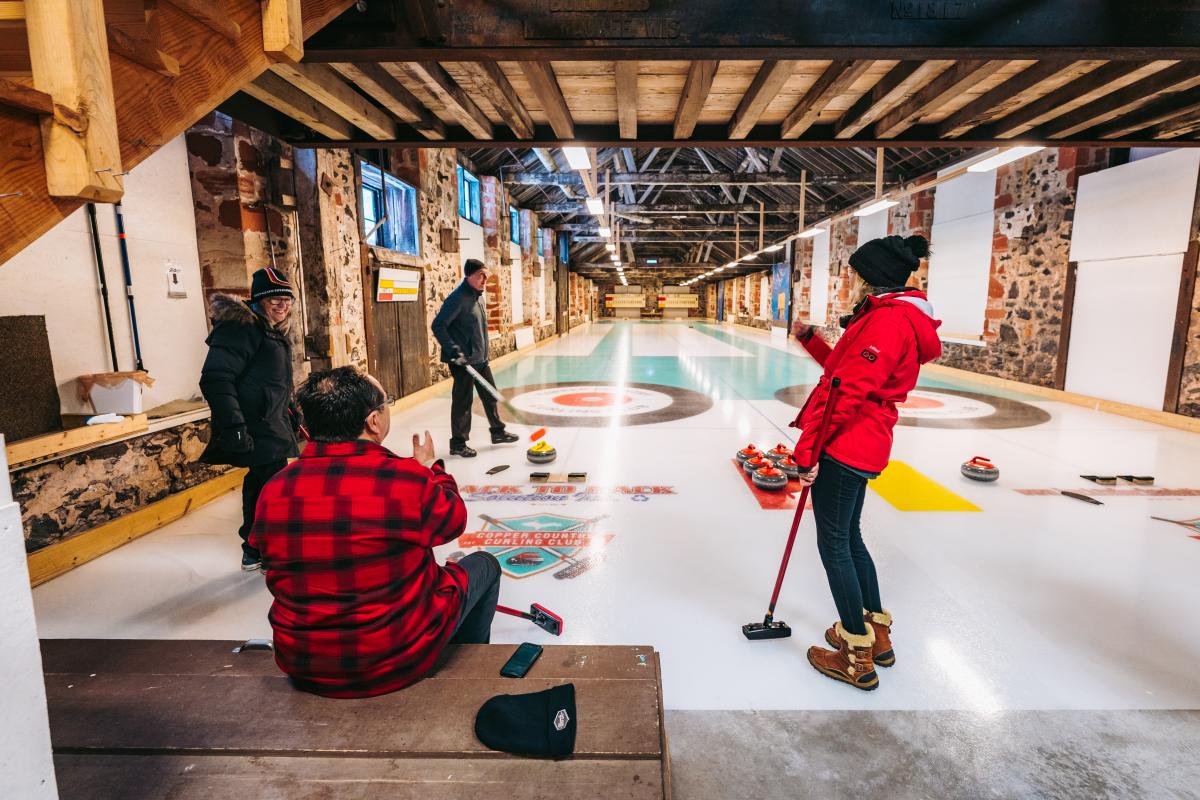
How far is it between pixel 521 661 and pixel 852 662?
1437 mm

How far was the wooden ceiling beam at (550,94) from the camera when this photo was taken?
334cm

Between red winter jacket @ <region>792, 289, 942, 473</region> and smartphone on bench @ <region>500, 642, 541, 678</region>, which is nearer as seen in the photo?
smartphone on bench @ <region>500, 642, 541, 678</region>

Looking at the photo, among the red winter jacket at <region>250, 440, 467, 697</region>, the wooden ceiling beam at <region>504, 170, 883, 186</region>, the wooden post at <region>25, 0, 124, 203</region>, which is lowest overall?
the red winter jacket at <region>250, 440, 467, 697</region>

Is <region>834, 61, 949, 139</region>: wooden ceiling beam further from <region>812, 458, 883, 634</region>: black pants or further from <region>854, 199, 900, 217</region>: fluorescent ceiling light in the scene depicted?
<region>854, 199, 900, 217</region>: fluorescent ceiling light

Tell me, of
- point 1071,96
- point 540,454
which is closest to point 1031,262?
point 1071,96

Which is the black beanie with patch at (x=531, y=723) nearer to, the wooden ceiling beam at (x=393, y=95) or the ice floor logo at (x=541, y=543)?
the ice floor logo at (x=541, y=543)

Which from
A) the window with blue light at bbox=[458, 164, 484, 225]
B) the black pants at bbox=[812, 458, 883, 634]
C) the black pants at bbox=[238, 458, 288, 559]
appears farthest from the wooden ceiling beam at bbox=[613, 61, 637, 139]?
the window with blue light at bbox=[458, 164, 484, 225]

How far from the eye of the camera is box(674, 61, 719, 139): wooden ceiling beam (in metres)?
3.47

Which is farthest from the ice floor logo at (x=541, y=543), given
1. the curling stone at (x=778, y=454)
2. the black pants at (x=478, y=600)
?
the curling stone at (x=778, y=454)

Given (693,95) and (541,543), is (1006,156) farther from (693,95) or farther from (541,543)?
(541,543)

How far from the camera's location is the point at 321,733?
52.2 inches

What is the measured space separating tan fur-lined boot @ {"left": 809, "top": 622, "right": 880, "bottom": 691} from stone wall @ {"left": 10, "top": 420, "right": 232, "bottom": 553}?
4.08 meters

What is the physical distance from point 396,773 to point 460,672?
37cm

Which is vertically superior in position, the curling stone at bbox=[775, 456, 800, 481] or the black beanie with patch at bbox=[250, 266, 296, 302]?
the black beanie with patch at bbox=[250, 266, 296, 302]
